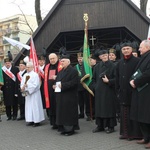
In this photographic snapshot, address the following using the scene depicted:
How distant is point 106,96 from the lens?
24.8ft

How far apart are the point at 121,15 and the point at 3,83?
7.81 metres

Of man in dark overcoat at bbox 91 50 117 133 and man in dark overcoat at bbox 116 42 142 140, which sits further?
man in dark overcoat at bbox 91 50 117 133

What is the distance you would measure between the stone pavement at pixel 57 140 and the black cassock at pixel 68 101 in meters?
0.40

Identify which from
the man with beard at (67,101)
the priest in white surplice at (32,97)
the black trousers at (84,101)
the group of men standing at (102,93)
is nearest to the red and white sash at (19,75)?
the group of men standing at (102,93)

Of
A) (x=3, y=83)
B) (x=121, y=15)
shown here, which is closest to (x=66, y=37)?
(x=121, y=15)

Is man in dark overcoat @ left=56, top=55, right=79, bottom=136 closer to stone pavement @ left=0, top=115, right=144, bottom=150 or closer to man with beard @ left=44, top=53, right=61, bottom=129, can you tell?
stone pavement @ left=0, top=115, right=144, bottom=150

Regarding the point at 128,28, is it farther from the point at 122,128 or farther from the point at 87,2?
the point at 122,128

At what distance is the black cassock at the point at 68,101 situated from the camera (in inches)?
302

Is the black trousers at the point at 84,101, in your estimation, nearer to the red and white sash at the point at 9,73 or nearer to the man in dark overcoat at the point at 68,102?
the man in dark overcoat at the point at 68,102

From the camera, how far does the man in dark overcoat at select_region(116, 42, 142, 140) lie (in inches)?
266

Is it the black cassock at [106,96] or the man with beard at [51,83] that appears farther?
the man with beard at [51,83]

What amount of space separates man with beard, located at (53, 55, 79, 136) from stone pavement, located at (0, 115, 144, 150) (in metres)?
0.31

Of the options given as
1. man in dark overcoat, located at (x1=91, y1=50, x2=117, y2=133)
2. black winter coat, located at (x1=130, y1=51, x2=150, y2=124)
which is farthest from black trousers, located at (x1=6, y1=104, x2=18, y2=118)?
black winter coat, located at (x1=130, y1=51, x2=150, y2=124)

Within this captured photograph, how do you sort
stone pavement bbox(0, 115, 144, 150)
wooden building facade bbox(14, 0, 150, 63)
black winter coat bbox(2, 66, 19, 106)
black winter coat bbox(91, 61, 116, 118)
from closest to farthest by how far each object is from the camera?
stone pavement bbox(0, 115, 144, 150), black winter coat bbox(91, 61, 116, 118), black winter coat bbox(2, 66, 19, 106), wooden building facade bbox(14, 0, 150, 63)
